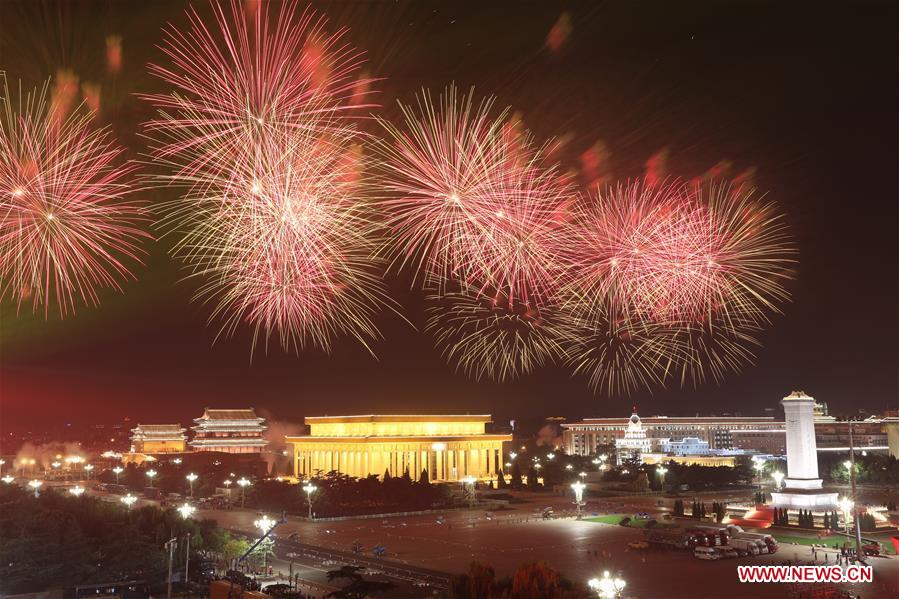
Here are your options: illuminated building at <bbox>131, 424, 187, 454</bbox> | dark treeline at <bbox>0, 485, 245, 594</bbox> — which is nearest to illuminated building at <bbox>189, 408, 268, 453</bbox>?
A: illuminated building at <bbox>131, 424, 187, 454</bbox>

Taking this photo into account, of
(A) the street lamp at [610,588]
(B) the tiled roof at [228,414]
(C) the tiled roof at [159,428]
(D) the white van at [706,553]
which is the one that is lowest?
(D) the white van at [706,553]

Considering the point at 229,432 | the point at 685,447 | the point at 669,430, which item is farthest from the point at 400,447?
the point at 669,430

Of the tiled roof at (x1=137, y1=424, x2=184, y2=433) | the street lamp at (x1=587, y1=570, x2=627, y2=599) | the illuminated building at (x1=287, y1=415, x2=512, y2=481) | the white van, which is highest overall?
the tiled roof at (x1=137, y1=424, x2=184, y2=433)

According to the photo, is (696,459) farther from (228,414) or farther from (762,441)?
(228,414)

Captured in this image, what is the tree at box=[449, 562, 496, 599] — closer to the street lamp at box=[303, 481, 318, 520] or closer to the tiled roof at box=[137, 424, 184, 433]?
the street lamp at box=[303, 481, 318, 520]

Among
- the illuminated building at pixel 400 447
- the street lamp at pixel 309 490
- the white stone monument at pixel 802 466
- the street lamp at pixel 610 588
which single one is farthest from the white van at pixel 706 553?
the illuminated building at pixel 400 447

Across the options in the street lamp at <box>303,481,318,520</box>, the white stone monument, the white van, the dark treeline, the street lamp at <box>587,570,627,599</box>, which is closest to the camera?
the street lamp at <box>587,570,627,599</box>

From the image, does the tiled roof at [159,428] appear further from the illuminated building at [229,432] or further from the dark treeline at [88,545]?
the dark treeline at [88,545]
